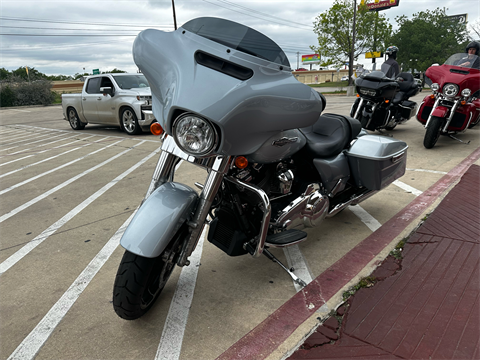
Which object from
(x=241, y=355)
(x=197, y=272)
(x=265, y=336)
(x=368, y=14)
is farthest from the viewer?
(x=368, y=14)

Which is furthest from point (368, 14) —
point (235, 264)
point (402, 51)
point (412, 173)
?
point (235, 264)

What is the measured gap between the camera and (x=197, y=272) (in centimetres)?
308

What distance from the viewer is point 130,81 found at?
35.6ft

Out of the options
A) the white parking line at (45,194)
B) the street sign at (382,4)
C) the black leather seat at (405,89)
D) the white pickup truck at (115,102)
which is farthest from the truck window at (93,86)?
the street sign at (382,4)

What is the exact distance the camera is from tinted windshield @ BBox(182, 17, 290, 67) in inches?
80.8

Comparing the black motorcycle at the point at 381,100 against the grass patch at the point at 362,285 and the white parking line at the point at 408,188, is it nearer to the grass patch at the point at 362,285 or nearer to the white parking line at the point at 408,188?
the white parking line at the point at 408,188

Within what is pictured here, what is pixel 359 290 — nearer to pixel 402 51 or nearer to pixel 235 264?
pixel 235 264

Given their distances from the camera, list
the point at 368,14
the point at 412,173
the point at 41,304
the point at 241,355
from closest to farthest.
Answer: the point at 241,355
the point at 41,304
the point at 412,173
the point at 368,14

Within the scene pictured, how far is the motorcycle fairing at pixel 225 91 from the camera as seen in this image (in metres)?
1.89

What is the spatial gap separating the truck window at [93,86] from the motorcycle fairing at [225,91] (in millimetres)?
9896

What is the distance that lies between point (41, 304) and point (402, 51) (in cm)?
4111

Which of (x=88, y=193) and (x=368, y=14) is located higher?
(x=368, y=14)

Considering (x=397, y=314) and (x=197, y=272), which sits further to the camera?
(x=197, y=272)

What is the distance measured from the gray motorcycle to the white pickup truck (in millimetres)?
7335
